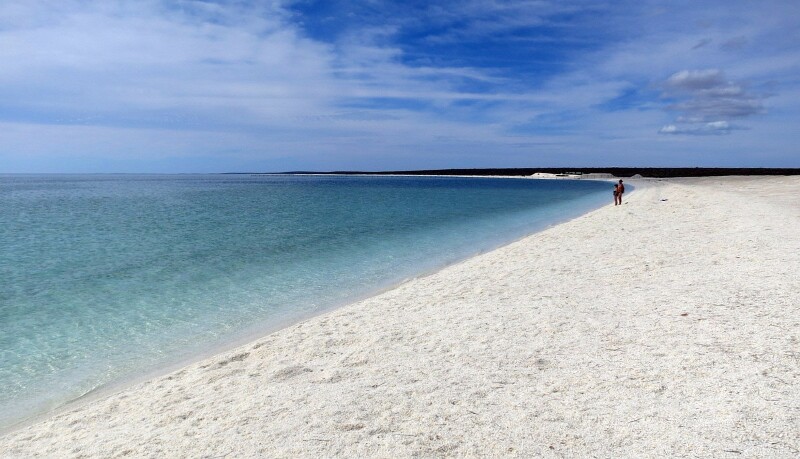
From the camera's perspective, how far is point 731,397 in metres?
4.91

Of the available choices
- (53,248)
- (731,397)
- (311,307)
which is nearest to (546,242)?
(311,307)

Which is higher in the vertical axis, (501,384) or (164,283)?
(501,384)

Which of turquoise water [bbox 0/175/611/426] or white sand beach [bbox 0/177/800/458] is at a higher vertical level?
white sand beach [bbox 0/177/800/458]

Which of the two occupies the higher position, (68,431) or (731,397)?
(731,397)

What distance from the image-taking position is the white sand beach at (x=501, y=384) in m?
4.51

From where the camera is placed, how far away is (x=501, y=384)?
5.73m

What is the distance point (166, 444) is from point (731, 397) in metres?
5.87

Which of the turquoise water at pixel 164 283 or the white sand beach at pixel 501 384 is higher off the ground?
the white sand beach at pixel 501 384

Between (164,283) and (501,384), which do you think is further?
(164,283)

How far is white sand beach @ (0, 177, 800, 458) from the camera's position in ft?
14.8

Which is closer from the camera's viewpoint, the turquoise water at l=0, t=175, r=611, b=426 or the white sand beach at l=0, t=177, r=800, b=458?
the white sand beach at l=0, t=177, r=800, b=458

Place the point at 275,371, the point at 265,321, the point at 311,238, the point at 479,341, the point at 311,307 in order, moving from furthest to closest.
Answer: the point at 311,238 → the point at 311,307 → the point at 265,321 → the point at 479,341 → the point at 275,371

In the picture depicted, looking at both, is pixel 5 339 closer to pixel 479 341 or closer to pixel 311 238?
pixel 479 341

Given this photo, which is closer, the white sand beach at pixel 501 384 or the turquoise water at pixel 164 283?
the white sand beach at pixel 501 384
